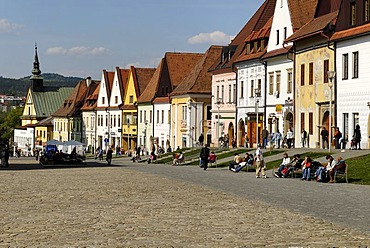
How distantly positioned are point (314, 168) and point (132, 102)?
75461 mm

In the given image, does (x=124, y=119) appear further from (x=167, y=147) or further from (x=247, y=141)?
(x=247, y=141)

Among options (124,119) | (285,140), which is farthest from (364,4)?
(124,119)

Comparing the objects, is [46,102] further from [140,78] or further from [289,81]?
[289,81]

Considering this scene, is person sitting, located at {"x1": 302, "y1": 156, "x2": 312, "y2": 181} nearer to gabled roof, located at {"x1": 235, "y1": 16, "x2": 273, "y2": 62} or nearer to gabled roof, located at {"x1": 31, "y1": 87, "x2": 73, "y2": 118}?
gabled roof, located at {"x1": 235, "y1": 16, "x2": 273, "y2": 62}

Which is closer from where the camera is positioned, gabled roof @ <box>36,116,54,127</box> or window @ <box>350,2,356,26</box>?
window @ <box>350,2,356,26</box>

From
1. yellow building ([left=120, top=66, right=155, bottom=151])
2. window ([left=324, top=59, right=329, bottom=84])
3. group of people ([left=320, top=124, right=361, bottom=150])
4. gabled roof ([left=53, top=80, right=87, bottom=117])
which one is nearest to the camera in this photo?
group of people ([left=320, top=124, right=361, bottom=150])

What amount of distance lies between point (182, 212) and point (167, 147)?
71980 millimetres

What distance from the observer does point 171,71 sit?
9900 centimetres

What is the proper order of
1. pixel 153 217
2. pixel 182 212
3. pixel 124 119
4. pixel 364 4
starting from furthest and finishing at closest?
pixel 124 119
pixel 364 4
pixel 182 212
pixel 153 217

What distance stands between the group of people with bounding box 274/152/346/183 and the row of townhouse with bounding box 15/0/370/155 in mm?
6671

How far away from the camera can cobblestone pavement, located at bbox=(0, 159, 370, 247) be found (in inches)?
591

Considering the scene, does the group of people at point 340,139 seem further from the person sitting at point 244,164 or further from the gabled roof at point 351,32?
the person sitting at point 244,164

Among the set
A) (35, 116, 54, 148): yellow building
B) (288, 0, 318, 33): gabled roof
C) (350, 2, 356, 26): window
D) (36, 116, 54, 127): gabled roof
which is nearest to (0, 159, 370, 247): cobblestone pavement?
(350, 2, 356, 26): window

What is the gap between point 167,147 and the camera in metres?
92.8
